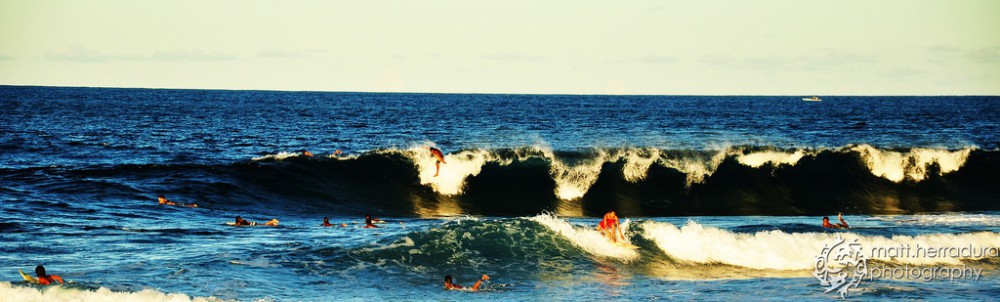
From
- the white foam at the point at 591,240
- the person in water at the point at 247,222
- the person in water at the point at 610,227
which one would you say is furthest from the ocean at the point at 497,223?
the person in water at the point at 247,222

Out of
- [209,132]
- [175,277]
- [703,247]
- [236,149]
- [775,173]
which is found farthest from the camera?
[209,132]

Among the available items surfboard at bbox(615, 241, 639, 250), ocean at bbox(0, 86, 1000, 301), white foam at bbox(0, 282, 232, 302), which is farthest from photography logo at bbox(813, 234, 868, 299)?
white foam at bbox(0, 282, 232, 302)

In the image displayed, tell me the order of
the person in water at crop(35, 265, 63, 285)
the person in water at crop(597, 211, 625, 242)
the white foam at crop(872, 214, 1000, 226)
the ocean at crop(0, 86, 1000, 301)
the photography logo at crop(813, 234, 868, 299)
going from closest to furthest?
the person in water at crop(35, 265, 63, 285) < the ocean at crop(0, 86, 1000, 301) < the photography logo at crop(813, 234, 868, 299) < the person in water at crop(597, 211, 625, 242) < the white foam at crop(872, 214, 1000, 226)

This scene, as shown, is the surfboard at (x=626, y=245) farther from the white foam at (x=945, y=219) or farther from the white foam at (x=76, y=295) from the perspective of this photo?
the white foam at (x=945, y=219)

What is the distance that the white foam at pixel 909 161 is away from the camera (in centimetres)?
2992

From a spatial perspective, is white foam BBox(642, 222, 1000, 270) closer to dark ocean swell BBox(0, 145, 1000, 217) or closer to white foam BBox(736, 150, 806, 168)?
dark ocean swell BBox(0, 145, 1000, 217)

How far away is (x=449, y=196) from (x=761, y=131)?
1621 inches

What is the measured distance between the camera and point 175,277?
13.6 meters

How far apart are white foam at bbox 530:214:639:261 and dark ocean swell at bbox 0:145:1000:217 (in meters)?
6.86

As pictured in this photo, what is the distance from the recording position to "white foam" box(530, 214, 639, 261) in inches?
663

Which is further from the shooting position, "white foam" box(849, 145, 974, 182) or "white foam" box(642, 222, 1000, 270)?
"white foam" box(849, 145, 974, 182)

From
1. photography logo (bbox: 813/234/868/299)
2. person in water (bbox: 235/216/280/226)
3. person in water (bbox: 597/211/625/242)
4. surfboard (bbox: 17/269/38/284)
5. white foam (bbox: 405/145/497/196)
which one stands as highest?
white foam (bbox: 405/145/497/196)

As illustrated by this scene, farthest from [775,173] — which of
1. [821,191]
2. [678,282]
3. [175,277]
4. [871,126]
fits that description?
[871,126]

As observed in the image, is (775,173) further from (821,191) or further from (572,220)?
(572,220)
